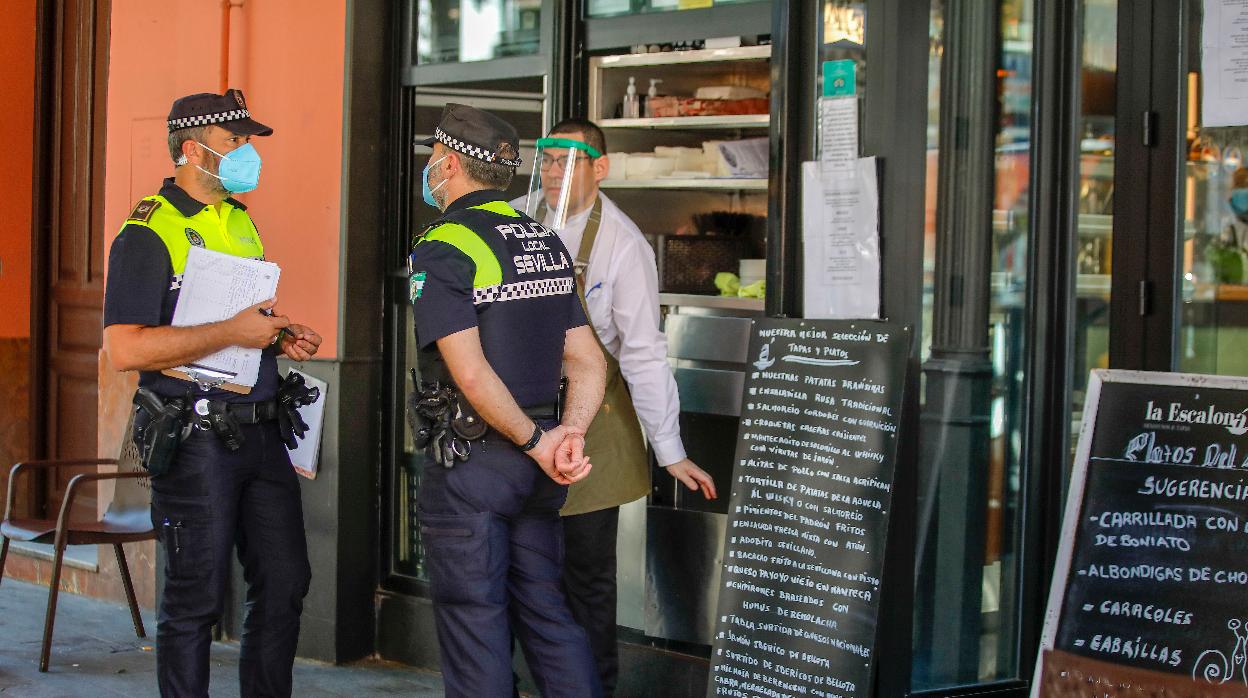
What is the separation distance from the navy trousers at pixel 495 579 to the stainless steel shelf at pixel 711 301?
157 cm

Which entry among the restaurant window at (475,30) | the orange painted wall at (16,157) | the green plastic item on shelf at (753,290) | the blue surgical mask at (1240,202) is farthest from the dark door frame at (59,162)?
the blue surgical mask at (1240,202)

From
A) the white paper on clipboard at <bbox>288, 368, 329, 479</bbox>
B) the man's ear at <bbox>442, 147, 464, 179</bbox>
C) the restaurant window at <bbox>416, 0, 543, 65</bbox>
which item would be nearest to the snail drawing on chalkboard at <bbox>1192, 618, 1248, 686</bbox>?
the man's ear at <bbox>442, 147, 464, 179</bbox>

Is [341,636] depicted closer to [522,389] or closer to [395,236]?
[395,236]

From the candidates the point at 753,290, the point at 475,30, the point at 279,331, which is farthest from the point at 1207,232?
the point at 475,30

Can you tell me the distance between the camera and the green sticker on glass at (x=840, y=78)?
169 inches

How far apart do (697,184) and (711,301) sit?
51cm

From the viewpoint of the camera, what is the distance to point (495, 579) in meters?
3.68

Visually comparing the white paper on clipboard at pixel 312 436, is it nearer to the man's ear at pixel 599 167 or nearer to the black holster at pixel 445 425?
the man's ear at pixel 599 167

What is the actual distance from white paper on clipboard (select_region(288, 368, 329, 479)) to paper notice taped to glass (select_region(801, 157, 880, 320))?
2.19 metres

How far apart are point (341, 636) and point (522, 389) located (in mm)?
2382

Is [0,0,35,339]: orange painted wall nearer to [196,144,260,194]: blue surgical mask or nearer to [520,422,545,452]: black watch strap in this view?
[196,144,260,194]: blue surgical mask

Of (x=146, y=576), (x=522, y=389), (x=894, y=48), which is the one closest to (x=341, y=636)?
(x=146, y=576)

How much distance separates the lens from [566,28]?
5.43m

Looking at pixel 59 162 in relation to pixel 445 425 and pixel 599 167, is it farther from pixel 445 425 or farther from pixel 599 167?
pixel 445 425
